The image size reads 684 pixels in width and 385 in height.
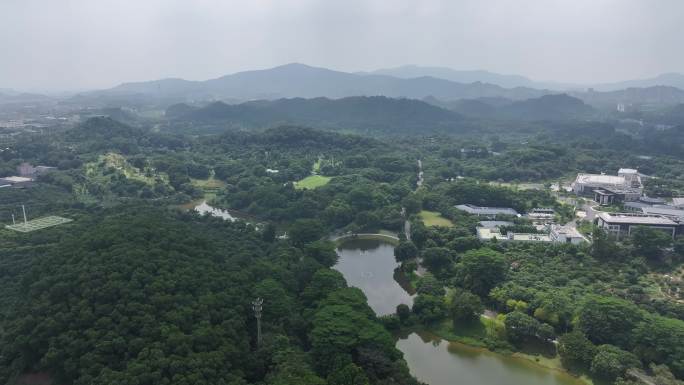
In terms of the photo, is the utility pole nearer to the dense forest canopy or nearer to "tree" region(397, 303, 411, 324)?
the dense forest canopy

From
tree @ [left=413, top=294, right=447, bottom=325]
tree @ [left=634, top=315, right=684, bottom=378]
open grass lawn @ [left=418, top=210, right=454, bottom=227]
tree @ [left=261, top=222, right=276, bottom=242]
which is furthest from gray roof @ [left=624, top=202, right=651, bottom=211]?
tree @ [left=261, top=222, right=276, bottom=242]

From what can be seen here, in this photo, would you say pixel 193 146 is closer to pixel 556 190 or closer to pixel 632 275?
pixel 556 190

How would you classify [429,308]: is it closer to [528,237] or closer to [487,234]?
[487,234]

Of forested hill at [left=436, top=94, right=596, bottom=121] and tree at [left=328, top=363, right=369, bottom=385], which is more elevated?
forested hill at [left=436, top=94, right=596, bottom=121]

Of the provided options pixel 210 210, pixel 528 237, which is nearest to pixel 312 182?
pixel 210 210

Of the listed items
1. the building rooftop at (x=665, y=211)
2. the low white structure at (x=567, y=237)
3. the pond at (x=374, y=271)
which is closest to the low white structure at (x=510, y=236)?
the low white structure at (x=567, y=237)

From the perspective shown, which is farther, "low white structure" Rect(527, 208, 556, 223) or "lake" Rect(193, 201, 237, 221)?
"lake" Rect(193, 201, 237, 221)
